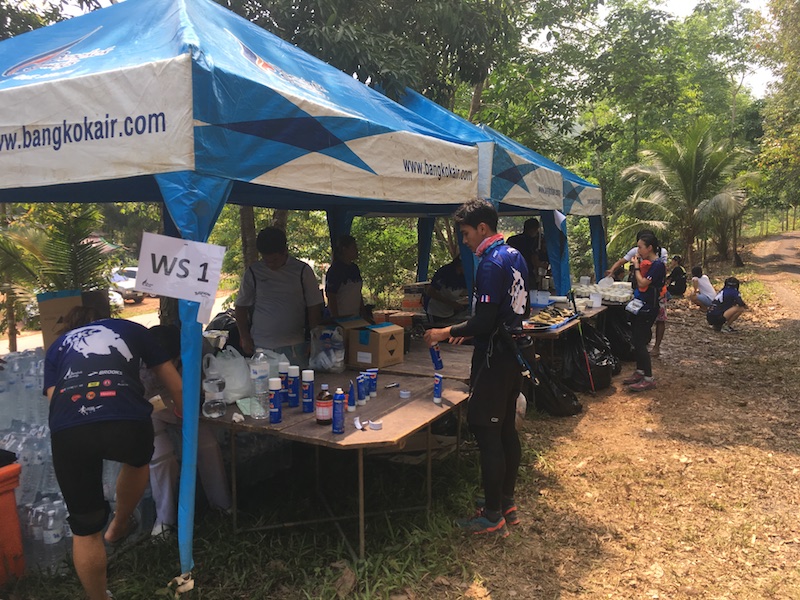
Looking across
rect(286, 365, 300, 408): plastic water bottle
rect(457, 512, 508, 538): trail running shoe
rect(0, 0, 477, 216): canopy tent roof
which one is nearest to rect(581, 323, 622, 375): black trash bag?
rect(457, 512, 508, 538): trail running shoe

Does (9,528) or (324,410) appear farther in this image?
(324,410)

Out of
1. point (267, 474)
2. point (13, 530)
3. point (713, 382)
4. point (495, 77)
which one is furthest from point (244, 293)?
point (495, 77)

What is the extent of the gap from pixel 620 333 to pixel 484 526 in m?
5.02

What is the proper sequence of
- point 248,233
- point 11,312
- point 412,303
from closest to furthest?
point 412,303, point 248,233, point 11,312

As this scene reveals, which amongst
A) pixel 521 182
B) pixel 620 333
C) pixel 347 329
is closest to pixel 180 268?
pixel 347 329

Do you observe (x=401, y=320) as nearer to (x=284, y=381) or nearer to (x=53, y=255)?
(x=284, y=381)

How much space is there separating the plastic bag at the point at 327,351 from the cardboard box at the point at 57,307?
62.0 inches

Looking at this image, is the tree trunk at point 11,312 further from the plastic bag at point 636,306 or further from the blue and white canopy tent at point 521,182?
the plastic bag at point 636,306

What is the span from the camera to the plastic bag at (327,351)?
13.0ft

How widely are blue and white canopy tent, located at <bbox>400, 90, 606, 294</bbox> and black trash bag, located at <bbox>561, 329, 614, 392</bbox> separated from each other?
106 centimetres

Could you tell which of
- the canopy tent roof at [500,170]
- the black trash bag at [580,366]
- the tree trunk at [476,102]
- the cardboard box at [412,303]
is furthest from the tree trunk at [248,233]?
the tree trunk at [476,102]

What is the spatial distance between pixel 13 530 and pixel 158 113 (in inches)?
86.7

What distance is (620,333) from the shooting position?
7.54 meters

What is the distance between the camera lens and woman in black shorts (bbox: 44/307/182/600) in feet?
7.40
